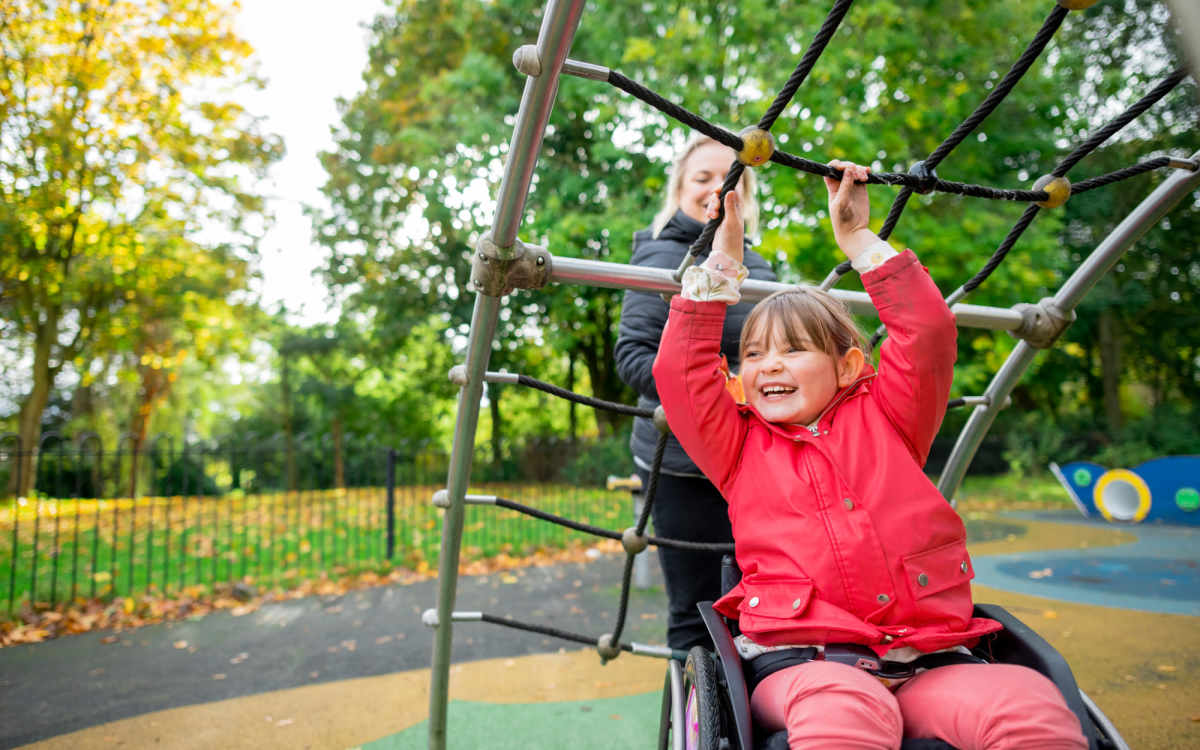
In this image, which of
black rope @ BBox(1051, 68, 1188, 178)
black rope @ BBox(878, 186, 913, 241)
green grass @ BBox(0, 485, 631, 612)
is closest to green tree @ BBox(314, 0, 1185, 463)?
green grass @ BBox(0, 485, 631, 612)

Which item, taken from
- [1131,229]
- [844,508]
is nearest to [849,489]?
[844,508]

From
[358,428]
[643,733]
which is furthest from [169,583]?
[358,428]

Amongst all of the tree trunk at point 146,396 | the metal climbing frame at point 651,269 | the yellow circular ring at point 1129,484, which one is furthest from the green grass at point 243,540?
the tree trunk at point 146,396

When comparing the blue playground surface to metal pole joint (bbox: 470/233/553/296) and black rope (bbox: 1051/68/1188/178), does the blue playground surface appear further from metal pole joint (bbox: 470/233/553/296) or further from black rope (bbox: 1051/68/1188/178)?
metal pole joint (bbox: 470/233/553/296)

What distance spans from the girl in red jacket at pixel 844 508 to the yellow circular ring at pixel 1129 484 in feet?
26.1

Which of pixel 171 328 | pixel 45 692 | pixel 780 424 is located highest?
pixel 171 328

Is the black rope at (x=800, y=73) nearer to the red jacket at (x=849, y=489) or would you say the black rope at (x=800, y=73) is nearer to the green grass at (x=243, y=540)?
the red jacket at (x=849, y=489)

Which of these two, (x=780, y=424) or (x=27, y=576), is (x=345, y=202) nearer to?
(x=27, y=576)

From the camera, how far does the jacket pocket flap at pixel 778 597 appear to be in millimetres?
1146

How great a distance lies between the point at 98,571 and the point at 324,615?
210 centimetres

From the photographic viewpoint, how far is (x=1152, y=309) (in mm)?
13305

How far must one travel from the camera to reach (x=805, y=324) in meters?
1.37

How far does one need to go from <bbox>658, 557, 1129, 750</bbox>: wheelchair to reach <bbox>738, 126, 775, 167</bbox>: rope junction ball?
72cm

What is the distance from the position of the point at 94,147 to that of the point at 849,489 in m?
10.3
